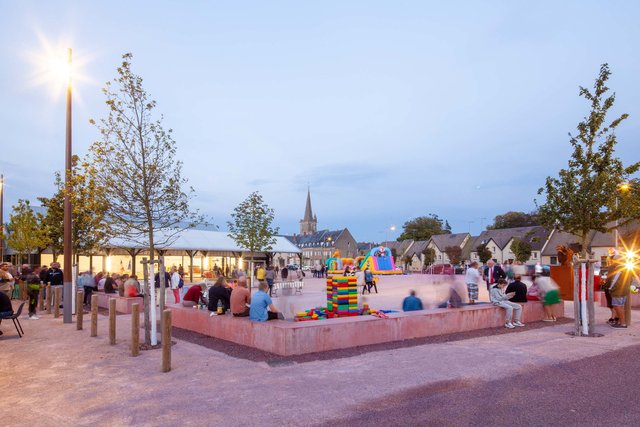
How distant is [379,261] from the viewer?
1711 inches

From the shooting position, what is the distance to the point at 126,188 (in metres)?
9.73

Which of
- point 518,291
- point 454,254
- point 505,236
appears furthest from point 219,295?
point 505,236

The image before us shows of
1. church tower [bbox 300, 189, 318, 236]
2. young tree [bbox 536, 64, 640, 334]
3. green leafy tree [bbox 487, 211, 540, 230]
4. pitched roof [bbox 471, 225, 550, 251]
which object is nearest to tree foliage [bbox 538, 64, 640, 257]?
young tree [bbox 536, 64, 640, 334]

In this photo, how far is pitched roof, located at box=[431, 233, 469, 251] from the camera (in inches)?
3317

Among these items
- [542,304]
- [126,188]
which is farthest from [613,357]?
[126,188]

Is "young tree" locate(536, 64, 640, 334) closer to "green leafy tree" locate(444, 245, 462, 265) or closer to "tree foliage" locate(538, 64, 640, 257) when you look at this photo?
"tree foliage" locate(538, 64, 640, 257)

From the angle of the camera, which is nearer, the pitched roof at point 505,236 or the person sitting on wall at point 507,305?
the person sitting on wall at point 507,305

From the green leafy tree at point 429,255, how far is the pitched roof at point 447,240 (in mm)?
2864

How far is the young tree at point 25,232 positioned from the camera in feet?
88.4

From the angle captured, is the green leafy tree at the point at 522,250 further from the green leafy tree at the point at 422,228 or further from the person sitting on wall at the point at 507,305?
the person sitting on wall at the point at 507,305

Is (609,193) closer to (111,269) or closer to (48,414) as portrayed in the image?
(48,414)

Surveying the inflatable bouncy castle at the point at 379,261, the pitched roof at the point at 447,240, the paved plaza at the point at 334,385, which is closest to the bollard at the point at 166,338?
the paved plaza at the point at 334,385

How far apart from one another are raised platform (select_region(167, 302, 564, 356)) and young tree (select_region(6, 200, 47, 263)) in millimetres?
19596

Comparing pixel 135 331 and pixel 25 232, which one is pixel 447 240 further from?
pixel 135 331
